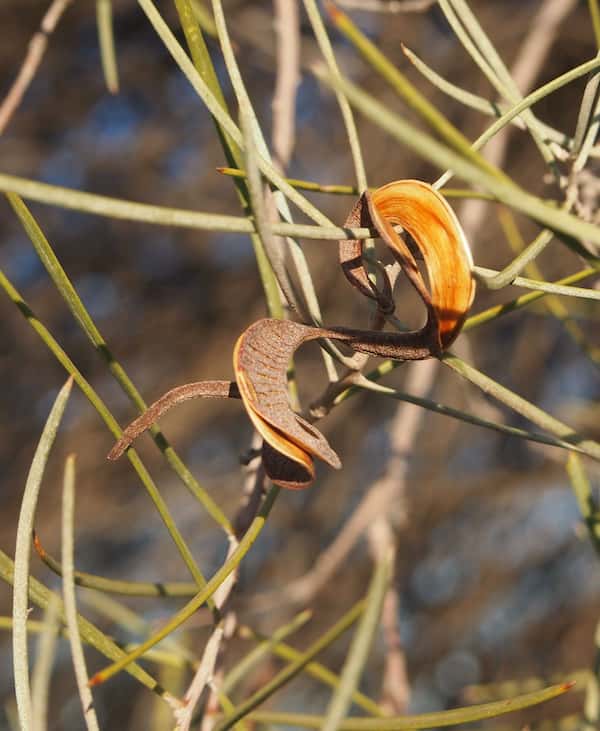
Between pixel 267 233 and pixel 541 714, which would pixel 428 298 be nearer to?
pixel 267 233

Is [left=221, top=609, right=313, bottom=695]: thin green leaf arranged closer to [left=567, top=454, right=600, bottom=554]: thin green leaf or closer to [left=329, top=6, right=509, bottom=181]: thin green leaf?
[left=567, top=454, right=600, bottom=554]: thin green leaf

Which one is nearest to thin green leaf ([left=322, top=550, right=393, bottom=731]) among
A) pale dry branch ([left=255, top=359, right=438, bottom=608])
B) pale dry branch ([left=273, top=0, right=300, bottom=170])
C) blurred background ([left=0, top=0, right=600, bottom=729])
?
pale dry branch ([left=273, top=0, right=300, bottom=170])

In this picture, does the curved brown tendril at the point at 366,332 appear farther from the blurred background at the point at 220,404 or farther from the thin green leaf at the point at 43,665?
the blurred background at the point at 220,404

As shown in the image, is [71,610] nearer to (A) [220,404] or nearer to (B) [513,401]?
(B) [513,401]

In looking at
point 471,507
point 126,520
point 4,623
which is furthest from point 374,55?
point 126,520

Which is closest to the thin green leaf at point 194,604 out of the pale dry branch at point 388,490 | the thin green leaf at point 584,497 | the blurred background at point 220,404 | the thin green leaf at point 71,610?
the thin green leaf at point 71,610

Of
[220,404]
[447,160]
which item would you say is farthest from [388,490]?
[220,404]
